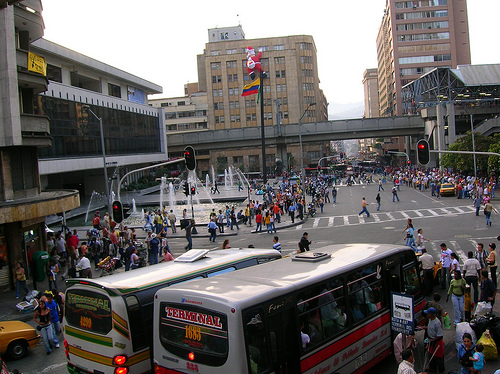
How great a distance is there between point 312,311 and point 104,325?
12.3ft

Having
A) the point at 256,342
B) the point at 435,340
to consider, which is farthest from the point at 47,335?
the point at 435,340

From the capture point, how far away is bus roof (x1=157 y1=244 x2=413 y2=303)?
23.1 ft

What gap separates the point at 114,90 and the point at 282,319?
55830mm

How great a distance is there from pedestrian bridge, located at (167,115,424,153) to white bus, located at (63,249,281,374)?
202ft

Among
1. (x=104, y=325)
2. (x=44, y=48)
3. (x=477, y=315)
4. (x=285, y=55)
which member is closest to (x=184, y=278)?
(x=104, y=325)

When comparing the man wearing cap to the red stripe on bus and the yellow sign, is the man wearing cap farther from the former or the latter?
the yellow sign

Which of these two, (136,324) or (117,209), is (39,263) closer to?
(117,209)

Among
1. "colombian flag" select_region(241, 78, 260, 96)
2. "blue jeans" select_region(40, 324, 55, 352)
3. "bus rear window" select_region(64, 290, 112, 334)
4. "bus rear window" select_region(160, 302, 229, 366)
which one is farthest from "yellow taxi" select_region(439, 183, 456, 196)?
"bus rear window" select_region(160, 302, 229, 366)

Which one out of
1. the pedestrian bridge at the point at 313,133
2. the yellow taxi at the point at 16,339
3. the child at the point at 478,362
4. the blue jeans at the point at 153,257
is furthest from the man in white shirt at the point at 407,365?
the pedestrian bridge at the point at 313,133

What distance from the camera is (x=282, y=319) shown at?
283 inches

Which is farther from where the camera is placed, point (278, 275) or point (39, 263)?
point (39, 263)

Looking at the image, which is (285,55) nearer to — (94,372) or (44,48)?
(44,48)

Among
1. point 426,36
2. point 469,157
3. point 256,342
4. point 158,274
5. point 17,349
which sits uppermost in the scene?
point 426,36

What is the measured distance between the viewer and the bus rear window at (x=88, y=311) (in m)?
8.34
